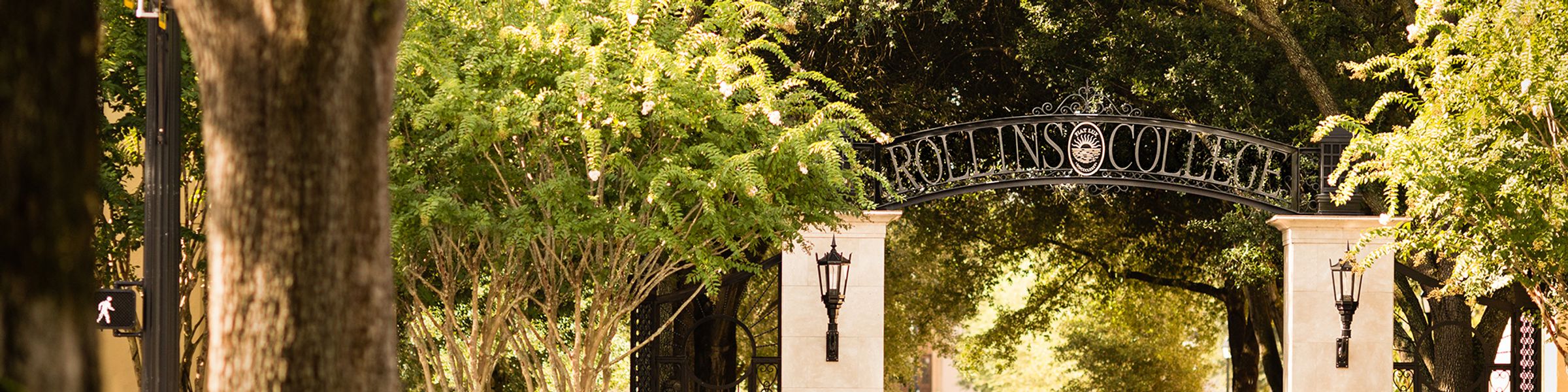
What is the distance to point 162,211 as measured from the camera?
7.82m

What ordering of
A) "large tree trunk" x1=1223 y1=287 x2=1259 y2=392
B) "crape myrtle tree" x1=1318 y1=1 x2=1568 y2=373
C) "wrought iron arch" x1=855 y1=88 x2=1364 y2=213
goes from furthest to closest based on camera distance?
"large tree trunk" x1=1223 y1=287 x2=1259 y2=392
"wrought iron arch" x1=855 y1=88 x2=1364 y2=213
"crape myrtle tree" x1=1318 y1=1 x2=1568 y2=373

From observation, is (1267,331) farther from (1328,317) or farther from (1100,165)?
(1100,165)

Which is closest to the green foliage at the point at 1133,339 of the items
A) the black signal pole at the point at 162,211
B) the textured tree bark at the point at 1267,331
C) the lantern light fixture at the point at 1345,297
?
the textured tree bark at the point at 1267,331

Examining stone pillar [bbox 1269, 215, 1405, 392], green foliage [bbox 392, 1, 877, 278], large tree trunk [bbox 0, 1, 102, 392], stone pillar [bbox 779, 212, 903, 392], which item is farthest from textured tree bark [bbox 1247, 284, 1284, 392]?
large tree trunk [bbox 0, 1, 102, 392]

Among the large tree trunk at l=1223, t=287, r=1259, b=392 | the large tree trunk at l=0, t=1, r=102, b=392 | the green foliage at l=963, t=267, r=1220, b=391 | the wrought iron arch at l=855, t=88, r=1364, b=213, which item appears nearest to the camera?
the large tree trunk at l=0, t=1, r=102, b=392

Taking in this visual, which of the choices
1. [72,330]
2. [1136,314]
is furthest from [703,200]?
[1136,314]

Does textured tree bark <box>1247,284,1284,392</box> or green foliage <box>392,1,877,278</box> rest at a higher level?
green foliage <box>392,1,877,278</box>

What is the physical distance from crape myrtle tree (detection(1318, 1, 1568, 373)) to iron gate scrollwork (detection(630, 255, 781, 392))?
16.4 feet

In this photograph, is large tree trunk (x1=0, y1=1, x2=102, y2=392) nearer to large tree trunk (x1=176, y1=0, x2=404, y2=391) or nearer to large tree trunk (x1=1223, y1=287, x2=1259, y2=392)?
large tree trunk (x1=176, y1=0, x2=404, y2=391)

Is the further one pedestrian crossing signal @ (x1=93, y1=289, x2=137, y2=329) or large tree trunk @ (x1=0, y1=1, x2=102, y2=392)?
pedestrian crossing signal @ (x1=93, y1=289, x2=137, y2=329)

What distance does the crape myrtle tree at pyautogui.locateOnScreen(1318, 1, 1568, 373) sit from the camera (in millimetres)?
11375

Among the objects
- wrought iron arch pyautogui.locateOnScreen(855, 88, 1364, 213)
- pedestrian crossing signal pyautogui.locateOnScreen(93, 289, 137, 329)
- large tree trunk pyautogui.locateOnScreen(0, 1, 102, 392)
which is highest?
wrought iron arch pyautogui.locateOnScreen(855, 88, 1364, 213)

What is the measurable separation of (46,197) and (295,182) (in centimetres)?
123

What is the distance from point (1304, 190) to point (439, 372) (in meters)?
7.62
